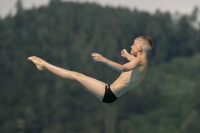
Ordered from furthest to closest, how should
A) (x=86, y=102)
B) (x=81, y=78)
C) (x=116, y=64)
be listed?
(x=86, y=102) < (x=81, y=78) < (x=116, y=64)

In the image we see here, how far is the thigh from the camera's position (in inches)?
1044

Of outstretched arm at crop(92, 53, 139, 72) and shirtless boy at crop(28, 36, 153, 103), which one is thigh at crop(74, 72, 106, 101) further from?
outstretched arm at crop(92, 53, 139, 72)

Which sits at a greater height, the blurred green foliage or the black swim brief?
the blurred green foliage

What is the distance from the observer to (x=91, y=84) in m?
26.6

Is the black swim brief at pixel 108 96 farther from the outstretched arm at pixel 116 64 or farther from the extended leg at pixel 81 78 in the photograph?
the outstretched arm at pixel 116 64

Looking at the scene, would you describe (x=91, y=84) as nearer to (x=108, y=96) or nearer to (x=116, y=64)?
(x=108, y=96)

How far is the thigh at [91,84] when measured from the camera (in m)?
26.5

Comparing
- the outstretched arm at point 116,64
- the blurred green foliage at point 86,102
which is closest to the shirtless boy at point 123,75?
the outstretched arm at point 116,64

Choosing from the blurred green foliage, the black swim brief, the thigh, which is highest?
the blurred green foliage

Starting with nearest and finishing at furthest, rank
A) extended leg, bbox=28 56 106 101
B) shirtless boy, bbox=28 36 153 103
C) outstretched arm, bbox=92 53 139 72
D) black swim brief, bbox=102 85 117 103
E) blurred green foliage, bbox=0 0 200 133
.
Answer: outstretched arm, bbox=92 53 139 72 → shirtless boy, bbox=28 36 153 103 → extended leg, bbox=28 56 106 101 → black swim brief, bbox=102 85 117 103 → blurred green foliage, bbox=0 0 200 133

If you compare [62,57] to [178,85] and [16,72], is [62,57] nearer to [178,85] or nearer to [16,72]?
[16,72]

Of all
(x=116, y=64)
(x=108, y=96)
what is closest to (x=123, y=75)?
(x=108, y=96)

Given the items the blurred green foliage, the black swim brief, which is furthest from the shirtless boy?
the blurred green foliage

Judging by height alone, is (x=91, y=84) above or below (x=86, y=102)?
below
